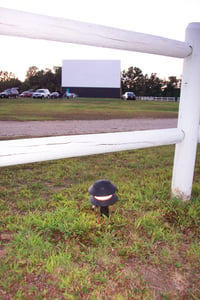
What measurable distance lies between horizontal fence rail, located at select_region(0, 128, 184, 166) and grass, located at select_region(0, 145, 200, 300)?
507 mm

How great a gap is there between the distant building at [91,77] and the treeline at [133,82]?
3628 mm

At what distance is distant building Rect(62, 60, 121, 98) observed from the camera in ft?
126

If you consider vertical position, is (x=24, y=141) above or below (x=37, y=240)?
above

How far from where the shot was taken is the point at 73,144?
169 centimetres

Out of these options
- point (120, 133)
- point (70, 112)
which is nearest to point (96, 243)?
point (120, 133)

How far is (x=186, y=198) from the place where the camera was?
7.53ft

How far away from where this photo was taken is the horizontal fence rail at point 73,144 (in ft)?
4.88

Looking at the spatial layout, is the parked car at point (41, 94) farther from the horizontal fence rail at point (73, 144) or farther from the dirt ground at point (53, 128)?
the horizontal fence rail at point (73, 144)

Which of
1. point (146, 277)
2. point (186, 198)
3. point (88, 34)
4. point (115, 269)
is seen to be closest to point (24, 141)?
point (88, 34)

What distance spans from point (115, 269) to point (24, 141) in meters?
0.88

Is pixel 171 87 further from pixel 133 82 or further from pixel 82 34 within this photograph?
pixel 82 34

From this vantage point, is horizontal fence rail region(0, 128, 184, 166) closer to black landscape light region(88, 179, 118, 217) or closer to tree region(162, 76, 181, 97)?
black landscape light region(88, 179, 118, 217)

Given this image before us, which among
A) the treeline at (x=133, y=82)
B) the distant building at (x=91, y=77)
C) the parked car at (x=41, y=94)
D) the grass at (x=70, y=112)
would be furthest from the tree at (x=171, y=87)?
the grass at (x=70, y=112)

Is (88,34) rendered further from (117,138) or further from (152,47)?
(117,138)
